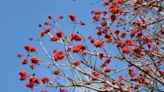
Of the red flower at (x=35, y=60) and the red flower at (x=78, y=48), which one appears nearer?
the red flower at (x=78, y=48)

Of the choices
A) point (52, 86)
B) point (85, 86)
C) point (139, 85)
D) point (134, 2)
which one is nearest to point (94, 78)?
point (85, 86)

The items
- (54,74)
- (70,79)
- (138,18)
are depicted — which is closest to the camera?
(70,79)

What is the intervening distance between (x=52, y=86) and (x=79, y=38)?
1047 mm

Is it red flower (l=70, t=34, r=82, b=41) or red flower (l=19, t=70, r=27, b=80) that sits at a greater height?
red flower (l=70, t=34, r=82, b=41)

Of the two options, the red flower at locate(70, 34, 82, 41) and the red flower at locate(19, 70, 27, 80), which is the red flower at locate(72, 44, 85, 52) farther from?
the red flower at locate(19, 70, 27, 80)

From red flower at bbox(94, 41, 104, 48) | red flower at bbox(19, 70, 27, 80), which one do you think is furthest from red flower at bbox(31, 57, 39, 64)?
red flower at bbox(94, 41, 104, 48)

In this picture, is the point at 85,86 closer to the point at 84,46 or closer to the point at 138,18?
the point at 84,46

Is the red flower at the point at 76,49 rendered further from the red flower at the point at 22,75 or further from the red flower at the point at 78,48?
the red flower at the point at 22,75

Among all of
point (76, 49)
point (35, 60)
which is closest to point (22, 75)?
point (35, 60)

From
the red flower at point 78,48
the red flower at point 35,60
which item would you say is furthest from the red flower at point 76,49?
the red flower at point 35,60

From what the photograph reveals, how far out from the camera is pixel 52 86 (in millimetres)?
6289

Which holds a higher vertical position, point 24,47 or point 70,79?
point 24,47

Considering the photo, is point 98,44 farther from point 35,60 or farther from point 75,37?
point 35,60

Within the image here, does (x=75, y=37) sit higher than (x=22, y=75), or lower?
higher
